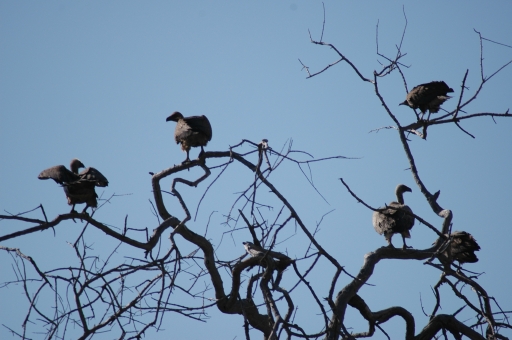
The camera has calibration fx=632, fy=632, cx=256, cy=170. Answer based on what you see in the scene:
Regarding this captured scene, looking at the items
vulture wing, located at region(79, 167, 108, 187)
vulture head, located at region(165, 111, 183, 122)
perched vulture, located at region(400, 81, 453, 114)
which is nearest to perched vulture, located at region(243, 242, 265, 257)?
vulture wing, located at region(79, 167, 108, 187)

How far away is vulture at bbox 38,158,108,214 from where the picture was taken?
5.86 metres

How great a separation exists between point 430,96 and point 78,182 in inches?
199

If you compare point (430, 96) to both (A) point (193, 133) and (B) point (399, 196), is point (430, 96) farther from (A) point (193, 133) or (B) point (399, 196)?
(A) point (193, 133)

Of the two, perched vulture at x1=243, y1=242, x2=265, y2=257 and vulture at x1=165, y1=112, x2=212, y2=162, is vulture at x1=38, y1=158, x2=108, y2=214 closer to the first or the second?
vulture at x1=165, y1=112, x2=212, y2=162

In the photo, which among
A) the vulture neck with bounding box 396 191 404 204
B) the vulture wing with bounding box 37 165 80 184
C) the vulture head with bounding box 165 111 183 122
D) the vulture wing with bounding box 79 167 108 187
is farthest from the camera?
the vulture neck with bounding box 396 191 404 204

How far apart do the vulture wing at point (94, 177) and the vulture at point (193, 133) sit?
0.88 meters

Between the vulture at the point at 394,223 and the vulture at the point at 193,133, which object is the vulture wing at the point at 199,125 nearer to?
the vulture at the point at 193,133

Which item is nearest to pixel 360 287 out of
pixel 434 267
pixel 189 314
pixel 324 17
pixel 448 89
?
pixel 434 267

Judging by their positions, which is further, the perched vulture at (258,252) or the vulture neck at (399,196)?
the vulture neck at (399,196)

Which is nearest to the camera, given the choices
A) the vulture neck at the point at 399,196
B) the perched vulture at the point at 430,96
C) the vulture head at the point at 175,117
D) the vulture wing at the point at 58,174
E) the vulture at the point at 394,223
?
the vulture wing at the point at 58,174

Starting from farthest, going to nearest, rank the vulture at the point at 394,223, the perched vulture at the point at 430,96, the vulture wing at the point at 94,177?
the perched vulture at the point at 430,96
the vulture at the point at 394,223
the vulture wing at the point at 94,177

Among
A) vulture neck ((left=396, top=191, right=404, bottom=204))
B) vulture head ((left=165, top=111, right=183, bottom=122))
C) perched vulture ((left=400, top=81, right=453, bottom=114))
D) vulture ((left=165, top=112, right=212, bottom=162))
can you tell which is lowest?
vulture ((left=165, top=112, right=212, bottom=162))

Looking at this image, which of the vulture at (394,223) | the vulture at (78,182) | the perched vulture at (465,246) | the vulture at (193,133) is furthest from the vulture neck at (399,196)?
the vulture at (78,182)

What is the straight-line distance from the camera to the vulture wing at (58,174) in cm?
582
